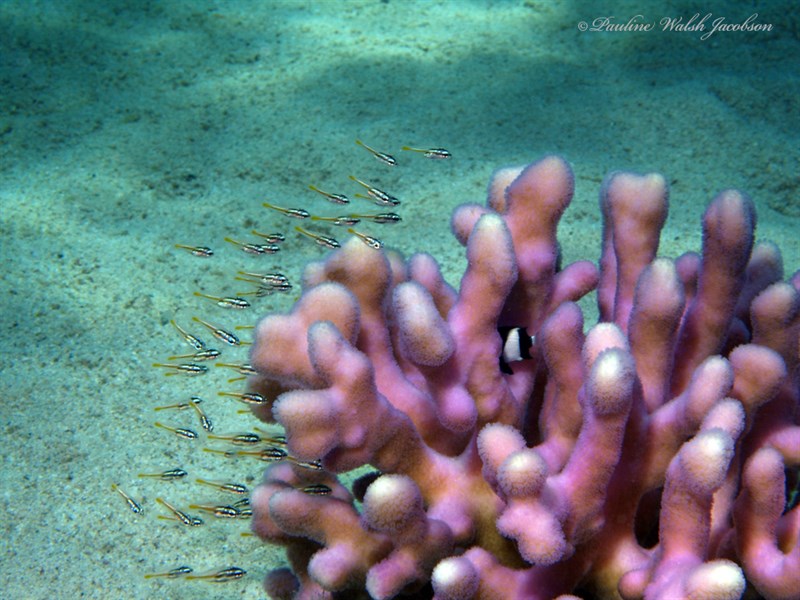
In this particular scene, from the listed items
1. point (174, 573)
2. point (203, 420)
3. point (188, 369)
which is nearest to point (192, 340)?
point (188, 369)

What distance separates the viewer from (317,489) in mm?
2162

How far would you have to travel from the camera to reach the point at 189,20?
24.0 ft

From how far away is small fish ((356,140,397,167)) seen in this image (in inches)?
179

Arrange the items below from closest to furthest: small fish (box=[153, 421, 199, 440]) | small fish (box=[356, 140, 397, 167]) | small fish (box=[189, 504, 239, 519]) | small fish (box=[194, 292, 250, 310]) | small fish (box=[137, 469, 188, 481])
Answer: small fish (box=[189, 504, 239, 519]), small fish (box=[137, 469, 188, 481]), small fish (box=[153, 421, 199, 440]), small fish (box=[194, 292, 250, 310]), small fish (box=[356, 140, 397, 167])

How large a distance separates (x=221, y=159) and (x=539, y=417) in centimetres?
427

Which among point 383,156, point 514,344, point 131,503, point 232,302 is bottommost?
point 131,503

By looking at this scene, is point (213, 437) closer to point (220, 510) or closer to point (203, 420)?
point (220, 510)

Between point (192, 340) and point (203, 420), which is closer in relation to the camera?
point (203, 420)

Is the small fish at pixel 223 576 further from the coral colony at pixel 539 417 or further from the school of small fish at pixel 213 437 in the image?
the coral colony at pixel 539 417

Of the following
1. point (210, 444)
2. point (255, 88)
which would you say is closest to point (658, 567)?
point (210, 444)

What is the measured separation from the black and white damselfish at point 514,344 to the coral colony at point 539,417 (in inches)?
0.4

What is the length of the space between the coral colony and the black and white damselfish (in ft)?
0.04

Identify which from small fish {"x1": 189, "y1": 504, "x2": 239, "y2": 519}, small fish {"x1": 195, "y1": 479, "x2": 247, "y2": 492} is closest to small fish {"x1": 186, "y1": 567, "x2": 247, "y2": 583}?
small fish {"x1": 189, "y1": 504, "x2": 239, "y2": 519}

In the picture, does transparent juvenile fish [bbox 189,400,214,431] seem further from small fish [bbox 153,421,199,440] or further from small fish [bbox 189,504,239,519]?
small fish [bbox 189,504,239,519]
